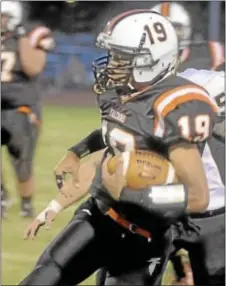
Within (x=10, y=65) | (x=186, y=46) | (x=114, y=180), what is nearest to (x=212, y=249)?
(x=114, y=180)

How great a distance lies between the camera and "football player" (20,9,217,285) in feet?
7.74

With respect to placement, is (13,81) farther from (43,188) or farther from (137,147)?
(137,147)

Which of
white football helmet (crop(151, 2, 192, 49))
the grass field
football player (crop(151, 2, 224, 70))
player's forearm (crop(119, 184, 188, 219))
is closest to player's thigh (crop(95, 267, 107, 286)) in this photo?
player's forearm (crop(119, 184, 188, 219))

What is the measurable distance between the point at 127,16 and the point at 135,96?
20 centimetres

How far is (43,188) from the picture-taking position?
5.83 meters

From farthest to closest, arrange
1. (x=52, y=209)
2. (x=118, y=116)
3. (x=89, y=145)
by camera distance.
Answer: (x=89, y=145), (x=52, y=209), (x=118, y=116)

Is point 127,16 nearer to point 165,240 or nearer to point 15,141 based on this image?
point 165,240

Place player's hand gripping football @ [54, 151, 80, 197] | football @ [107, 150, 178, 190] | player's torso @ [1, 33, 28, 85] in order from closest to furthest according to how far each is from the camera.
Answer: football @ [107, 150, 178, 190] → player's hand gripping football @ [54, 151, 80, 197] → player's torso @ [1, 33, 28, 85]

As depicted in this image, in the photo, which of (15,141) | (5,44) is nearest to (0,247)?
(15,141)

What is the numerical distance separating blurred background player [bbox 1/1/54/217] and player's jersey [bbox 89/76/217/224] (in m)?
2.37

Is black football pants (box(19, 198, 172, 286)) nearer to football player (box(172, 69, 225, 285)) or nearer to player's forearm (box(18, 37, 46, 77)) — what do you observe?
football player (box(172, 69, 225, 285))

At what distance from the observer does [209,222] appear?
9.19 ft

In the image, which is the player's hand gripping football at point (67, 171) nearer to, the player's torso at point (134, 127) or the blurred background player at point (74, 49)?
the player's torso at point (134, 127)

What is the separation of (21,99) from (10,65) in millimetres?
186
